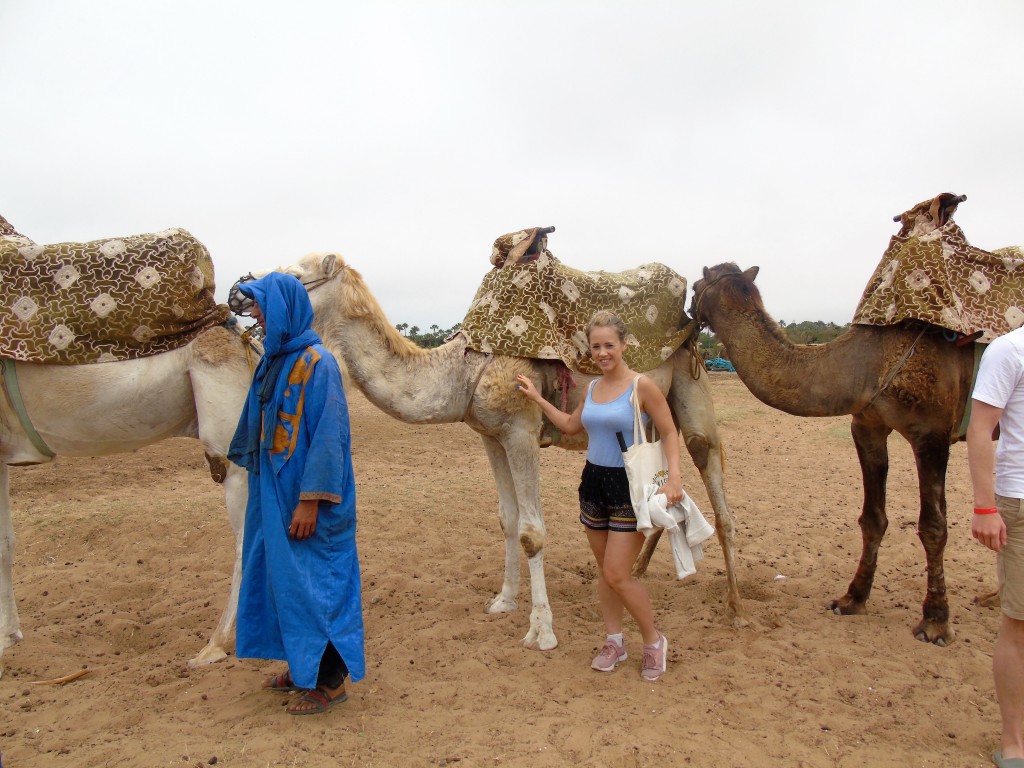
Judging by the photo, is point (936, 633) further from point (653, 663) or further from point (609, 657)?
point (609, 657)

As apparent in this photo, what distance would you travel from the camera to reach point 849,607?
5047 millimetres

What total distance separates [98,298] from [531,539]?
3.05 m

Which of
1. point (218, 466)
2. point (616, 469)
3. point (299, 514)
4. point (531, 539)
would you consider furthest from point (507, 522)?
point (299, 514)

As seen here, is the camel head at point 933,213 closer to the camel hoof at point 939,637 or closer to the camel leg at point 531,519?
the camel hoof at point 939,637

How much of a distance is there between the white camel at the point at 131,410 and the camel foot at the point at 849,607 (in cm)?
407

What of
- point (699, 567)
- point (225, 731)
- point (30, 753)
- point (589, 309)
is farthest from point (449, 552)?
point (30, 753)

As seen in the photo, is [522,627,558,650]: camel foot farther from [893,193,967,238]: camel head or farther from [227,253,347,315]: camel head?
[893,193,967,238]: camel head

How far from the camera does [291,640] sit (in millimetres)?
3475

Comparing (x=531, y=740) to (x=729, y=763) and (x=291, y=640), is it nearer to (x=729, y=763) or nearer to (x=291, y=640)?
(x=729, y=763)

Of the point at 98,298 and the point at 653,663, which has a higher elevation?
the point at 98,298

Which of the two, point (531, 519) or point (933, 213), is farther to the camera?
point (933, 213)

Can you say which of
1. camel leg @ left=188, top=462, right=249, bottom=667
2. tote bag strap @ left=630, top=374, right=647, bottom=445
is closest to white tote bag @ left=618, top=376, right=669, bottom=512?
tote bag strap @ left=630, top=374, right=647, bottom=445

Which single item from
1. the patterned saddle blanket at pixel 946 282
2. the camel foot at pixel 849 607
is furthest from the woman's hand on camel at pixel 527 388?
the camel foot at pixel 849 607

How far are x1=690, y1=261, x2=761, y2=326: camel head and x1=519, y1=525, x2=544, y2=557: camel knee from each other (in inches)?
80.7
